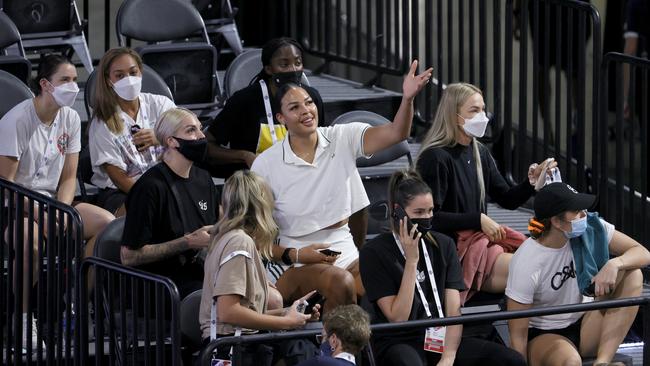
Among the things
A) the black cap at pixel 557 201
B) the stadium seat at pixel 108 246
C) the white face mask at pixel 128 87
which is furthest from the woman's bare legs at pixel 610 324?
the white face mask at pixel 128 87

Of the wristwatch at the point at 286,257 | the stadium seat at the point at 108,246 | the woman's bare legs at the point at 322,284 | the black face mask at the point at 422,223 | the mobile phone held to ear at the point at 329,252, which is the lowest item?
the woman's bare legs at the point at 322,284

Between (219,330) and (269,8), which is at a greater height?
(269,8)

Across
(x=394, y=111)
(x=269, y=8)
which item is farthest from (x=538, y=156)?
(x=269, y=8)

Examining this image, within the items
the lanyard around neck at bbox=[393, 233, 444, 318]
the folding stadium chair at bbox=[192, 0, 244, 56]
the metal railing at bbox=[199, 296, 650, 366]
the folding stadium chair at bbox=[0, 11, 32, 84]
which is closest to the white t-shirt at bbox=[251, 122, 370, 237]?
the lanyard around neck at bbox=[393, 233, 444, 318]

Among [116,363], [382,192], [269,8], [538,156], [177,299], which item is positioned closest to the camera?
[177,299]

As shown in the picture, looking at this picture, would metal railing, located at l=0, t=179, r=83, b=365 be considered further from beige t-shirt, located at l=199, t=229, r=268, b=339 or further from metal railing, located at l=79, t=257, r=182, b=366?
beige t-shirt, located at l=199, t=229, r=268, b=339

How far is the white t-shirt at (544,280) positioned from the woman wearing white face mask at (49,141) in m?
2.14

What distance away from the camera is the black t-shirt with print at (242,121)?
30.9ft

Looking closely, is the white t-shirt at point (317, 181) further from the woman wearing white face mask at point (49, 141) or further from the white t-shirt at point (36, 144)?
the white t-shirt at point (36, 144)

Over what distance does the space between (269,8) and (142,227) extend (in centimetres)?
493

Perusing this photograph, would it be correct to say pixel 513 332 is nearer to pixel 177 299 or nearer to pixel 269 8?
pixel 177 299

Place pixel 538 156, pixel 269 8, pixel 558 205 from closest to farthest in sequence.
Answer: pixel 558 205 → pixel 538 156 → pixel 269 8

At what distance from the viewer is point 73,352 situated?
25.9 ft

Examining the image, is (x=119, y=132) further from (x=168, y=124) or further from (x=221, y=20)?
(x=221, y=20)
